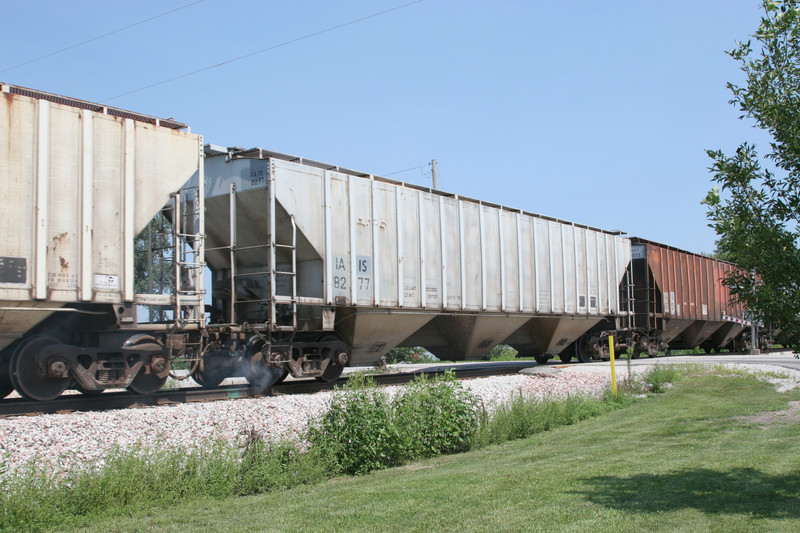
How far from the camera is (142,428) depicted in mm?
7949

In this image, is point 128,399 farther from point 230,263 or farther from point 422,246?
point 422,246

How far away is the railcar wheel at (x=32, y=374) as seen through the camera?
9.53 m

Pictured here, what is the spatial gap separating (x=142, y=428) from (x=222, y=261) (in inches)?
261

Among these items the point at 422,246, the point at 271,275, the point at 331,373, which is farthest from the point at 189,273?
the point at 422,246

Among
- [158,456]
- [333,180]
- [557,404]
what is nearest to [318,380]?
[333,180]

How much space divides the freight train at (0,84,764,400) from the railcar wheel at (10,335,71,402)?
0.02 meters

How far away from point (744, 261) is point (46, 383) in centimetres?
936

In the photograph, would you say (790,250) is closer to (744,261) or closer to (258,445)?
(744,261)

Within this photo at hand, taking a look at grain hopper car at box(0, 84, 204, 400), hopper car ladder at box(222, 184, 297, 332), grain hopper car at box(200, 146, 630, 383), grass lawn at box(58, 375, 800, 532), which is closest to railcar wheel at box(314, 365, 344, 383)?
grain hopper car at box(200, 146, 630, 383)

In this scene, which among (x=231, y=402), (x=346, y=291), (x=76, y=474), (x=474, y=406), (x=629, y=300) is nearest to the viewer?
(x=76, y=474)

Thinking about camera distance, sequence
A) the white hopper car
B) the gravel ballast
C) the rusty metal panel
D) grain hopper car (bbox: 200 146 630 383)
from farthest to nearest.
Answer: the rusty metal panel, grain hopper car (bbox: 200 146 630 383), the white hopper car, the gravel ballast

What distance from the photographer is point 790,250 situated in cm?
605

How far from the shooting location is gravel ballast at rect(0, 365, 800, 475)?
22.8 feet

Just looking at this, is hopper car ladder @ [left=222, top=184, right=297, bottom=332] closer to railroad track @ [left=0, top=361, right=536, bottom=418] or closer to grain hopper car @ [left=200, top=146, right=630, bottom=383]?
grain hopper car @ [left=200, top=146, right=630, bottom=383]
